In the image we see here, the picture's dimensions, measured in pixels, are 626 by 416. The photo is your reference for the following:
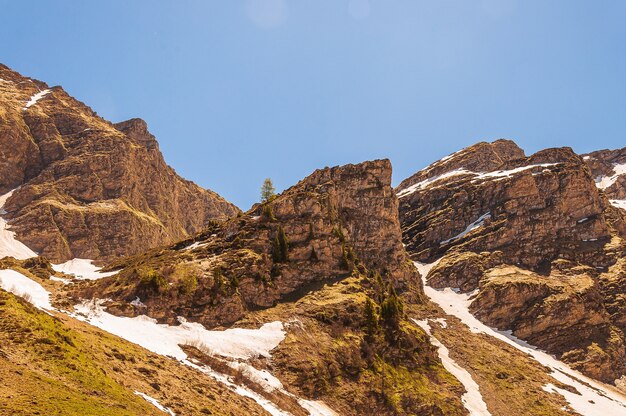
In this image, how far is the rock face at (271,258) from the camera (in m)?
53.0

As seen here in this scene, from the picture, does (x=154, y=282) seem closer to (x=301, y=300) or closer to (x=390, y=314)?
(x=301, y=300)

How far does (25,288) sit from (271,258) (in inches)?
1239

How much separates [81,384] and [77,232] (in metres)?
121

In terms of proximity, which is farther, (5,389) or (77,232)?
(77,232)

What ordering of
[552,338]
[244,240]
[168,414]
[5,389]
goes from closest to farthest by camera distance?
1. [5,389]
2. [168,414]
3. [244,240]
4. [552,338]

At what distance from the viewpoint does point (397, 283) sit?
335 ft

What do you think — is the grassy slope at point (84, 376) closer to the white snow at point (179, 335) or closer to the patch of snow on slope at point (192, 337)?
the patch of snow on slope at point (192, 337)

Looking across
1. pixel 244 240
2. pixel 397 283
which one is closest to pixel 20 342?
pixel 244 240

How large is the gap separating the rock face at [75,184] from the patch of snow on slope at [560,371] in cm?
9405

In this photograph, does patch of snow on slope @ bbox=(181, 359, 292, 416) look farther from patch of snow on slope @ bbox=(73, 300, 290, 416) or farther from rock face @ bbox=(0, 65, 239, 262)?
rock face @ bbox=(0, 65, 239, 262)

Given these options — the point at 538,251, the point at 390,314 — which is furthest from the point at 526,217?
the point at 390,314

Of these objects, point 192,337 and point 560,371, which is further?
point 560,371

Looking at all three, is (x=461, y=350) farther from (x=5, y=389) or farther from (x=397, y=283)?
(x=5, y=389)

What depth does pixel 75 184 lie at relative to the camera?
14688 cm
